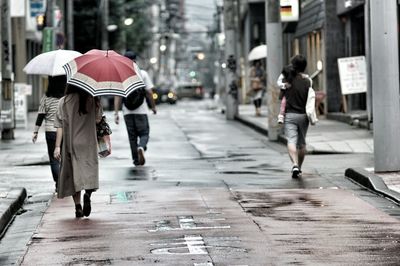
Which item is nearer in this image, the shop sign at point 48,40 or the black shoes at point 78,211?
the black shoes at point 78,211

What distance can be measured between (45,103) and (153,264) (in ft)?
20.3

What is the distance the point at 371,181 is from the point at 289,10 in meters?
11.9

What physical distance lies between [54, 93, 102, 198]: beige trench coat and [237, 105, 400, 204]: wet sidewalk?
3.73 meters

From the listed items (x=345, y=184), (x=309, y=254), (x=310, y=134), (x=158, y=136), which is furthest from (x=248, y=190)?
(x=158, y=136)

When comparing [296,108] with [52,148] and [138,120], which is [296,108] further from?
[52,148]

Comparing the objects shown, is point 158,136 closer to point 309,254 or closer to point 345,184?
point 345,184

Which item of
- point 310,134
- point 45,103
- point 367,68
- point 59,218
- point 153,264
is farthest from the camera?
point 367,68

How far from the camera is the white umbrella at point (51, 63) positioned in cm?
1517

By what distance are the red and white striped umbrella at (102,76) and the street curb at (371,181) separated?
363 centimetres

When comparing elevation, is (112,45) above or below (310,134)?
above

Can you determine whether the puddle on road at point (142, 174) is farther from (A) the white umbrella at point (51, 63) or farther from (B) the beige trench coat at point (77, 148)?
(B) the beige trench coat at point (77, 148)

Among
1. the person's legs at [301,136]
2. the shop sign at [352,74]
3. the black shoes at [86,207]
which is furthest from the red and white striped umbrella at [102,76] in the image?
the shop sign at [352,74]

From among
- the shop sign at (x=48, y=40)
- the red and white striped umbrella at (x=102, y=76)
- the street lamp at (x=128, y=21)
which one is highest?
the street lamp at (x=128, y=21)

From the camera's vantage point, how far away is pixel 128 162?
2150 centimetres
